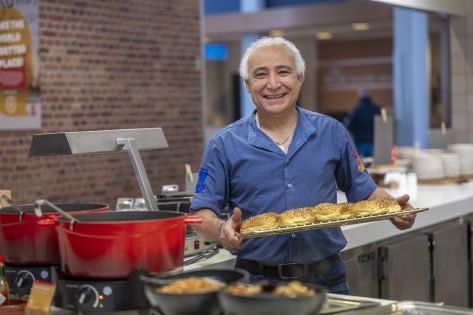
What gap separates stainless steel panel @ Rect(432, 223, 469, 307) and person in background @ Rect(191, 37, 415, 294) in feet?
6.98

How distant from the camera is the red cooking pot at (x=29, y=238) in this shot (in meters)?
2.23

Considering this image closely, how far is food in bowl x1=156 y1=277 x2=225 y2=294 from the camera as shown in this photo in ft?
5.76

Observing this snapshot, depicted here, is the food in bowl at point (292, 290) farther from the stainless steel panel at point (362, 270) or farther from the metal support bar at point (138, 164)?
the stainless steel panel at point (362, 270)

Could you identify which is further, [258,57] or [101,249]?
[258,57]

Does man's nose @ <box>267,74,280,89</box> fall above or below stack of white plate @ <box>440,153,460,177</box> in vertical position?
above

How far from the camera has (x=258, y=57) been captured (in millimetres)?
2746

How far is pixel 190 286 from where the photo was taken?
178 centimetres

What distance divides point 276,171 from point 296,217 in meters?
0.29

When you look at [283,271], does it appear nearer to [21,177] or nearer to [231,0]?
[21,177]

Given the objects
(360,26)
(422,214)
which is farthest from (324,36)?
(422,214)

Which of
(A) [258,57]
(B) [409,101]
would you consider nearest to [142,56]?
(B) [409,101]

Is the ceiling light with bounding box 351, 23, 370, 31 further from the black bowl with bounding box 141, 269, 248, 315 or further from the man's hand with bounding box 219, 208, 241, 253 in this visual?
the black bowl with bounding box 141, 269, 248, 315

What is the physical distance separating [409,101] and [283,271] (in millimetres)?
7501

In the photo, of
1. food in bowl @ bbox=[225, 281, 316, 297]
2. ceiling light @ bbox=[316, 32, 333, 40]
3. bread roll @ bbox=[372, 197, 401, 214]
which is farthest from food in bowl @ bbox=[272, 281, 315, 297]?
ceiling light @ bbox=[316, 32, 333, 40]
